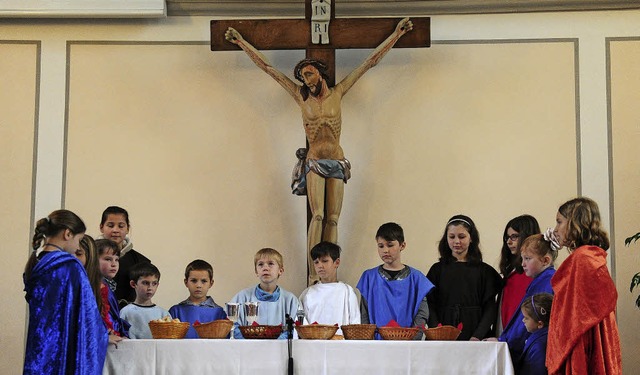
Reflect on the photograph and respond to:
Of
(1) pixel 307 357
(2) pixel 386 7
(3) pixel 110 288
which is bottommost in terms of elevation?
(1) pixel 307 357

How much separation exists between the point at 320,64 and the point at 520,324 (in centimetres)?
231

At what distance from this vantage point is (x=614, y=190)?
7.36 m

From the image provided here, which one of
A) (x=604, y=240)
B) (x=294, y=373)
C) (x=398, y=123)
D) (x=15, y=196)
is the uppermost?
(x=398, y=123)

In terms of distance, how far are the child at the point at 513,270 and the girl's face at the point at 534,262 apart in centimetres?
31

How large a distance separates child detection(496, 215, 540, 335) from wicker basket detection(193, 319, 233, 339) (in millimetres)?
1546

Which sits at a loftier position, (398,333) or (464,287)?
(464,287)

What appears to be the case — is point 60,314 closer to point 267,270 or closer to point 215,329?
point 215,329

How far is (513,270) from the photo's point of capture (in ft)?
20.1

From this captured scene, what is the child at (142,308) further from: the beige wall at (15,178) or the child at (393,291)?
the beige wall at (15,178)

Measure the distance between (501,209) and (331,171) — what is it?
125cm

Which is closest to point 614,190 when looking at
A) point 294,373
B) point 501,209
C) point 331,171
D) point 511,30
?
point 501,209

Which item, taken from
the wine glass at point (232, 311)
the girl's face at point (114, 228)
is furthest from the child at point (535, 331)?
the girl's face at point (114, 228)

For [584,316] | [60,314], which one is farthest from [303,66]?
[584,316]

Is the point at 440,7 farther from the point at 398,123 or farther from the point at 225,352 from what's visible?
the point at 225,352
